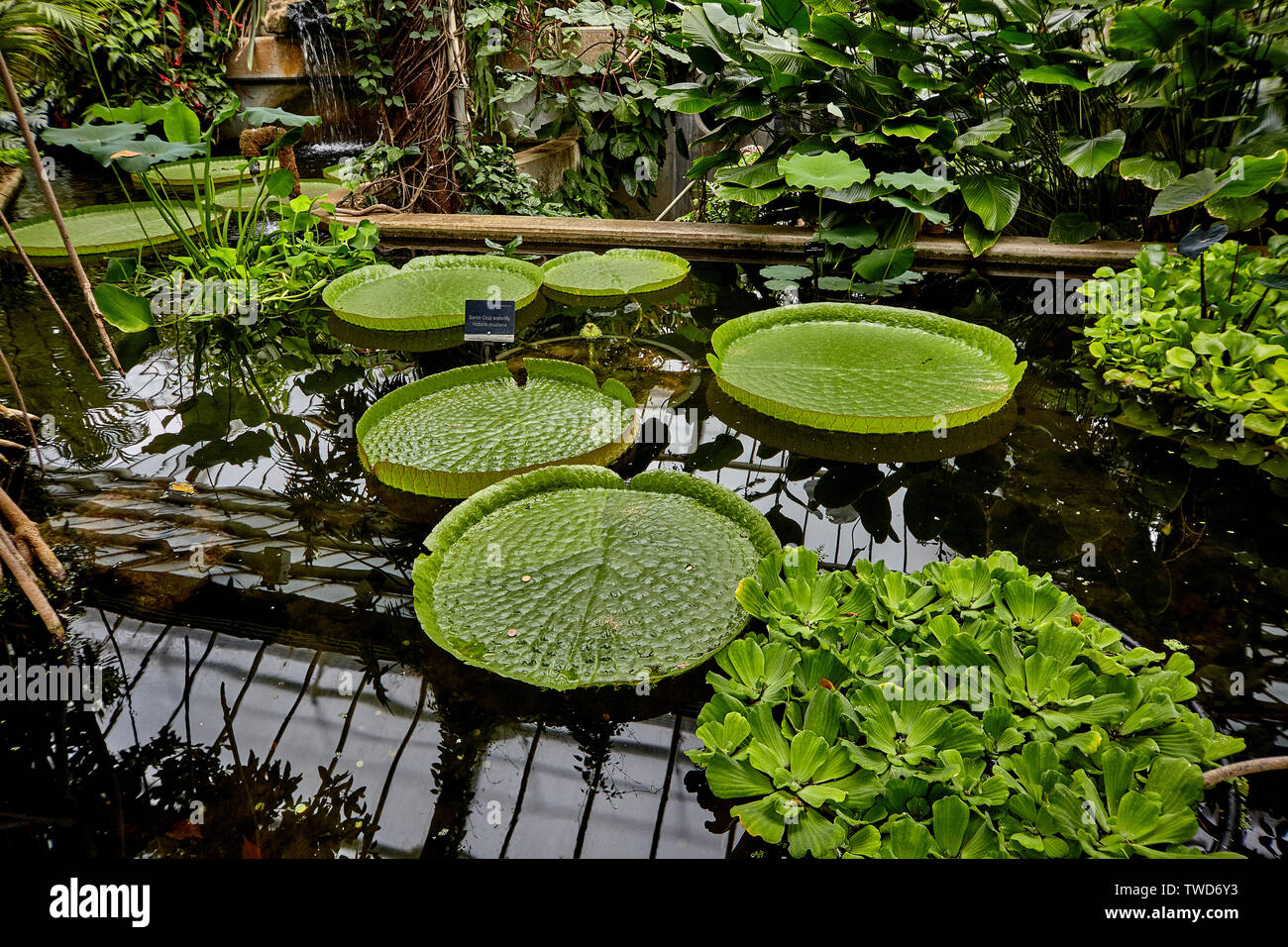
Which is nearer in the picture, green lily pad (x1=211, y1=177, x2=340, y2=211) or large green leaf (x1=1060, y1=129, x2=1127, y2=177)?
large green leaf (x1=1060, y1=129, x2=1127, y2=177)

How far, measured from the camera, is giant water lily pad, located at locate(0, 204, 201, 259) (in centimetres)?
325

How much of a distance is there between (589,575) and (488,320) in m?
1.31

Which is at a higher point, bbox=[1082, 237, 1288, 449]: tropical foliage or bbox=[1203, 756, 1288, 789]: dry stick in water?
bbox=[1082, 237, 1288, 449]: tropical foliage

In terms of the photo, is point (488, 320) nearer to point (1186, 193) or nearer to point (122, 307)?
→ point (122, 307)

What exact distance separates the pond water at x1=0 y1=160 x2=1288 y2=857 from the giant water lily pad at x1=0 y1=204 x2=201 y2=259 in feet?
3.18

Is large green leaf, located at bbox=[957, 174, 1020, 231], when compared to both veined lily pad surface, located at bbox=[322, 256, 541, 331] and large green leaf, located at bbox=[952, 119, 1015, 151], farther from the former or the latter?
veined lily pad surface, located at bbox=[322, 256, 541, 331]

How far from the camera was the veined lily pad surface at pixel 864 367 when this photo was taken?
1.98m

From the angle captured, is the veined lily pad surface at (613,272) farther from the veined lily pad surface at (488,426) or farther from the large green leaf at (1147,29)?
the large green leaf at (1147,29)

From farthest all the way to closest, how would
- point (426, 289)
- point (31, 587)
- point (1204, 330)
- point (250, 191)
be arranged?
point (250, 191), point (426, 289), point (1204, 330), point (31, 587)

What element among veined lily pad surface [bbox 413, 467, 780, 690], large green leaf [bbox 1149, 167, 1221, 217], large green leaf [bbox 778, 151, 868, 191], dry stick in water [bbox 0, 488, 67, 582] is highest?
large green leaf [bbox 778, 151, 868, 191]

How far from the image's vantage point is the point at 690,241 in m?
3.56

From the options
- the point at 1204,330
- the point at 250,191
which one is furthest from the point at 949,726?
the point at 250,191

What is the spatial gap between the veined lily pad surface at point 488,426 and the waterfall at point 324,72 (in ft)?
15.7

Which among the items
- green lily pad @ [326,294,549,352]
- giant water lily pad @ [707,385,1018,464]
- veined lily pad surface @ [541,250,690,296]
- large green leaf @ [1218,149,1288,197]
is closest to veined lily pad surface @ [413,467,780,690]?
giant water lily pad @ [707,385,1018,464]
